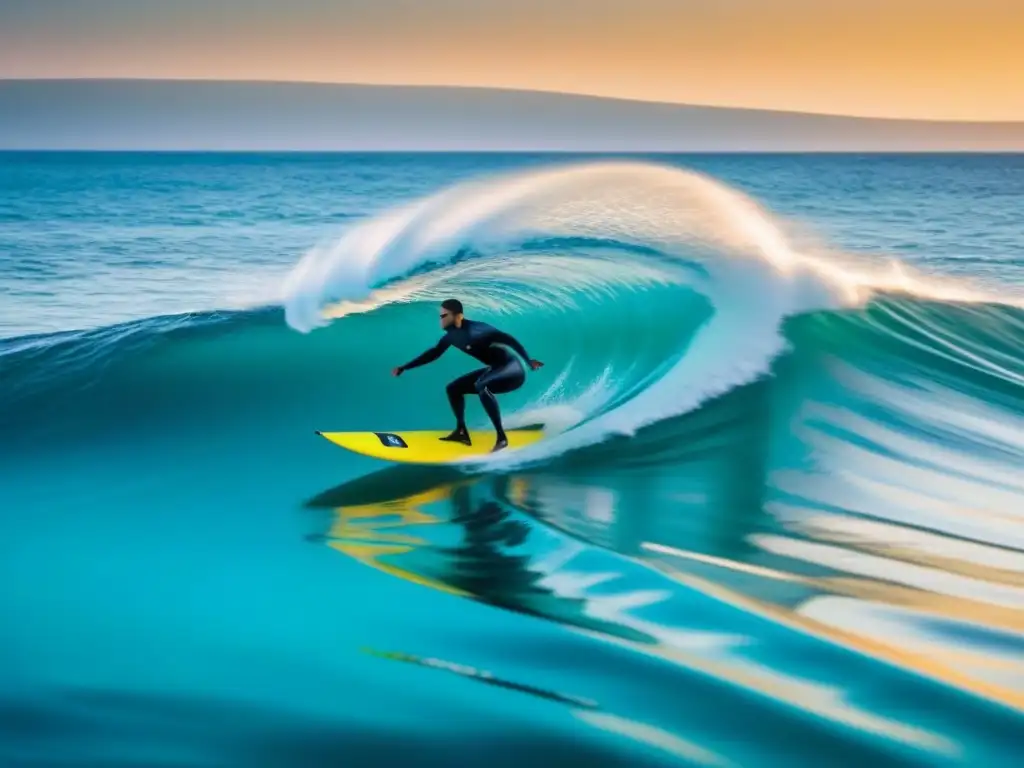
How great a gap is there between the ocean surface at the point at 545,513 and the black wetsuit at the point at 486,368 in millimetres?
352

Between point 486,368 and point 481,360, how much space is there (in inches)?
2.6

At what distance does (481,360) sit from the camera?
666cm

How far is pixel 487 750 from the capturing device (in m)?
3.65

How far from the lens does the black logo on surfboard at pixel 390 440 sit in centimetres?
655

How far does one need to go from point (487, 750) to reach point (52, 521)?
3.26 meters

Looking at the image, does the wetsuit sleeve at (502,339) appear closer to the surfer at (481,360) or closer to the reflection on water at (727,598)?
the surfer at (481,360)

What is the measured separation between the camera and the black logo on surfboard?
21.5ft

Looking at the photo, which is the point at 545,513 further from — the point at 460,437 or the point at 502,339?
the point at 502,339

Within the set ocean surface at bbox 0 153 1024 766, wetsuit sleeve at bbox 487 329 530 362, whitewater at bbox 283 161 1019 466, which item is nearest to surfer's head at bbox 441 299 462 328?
wetsuit sleeve at bbox 487 329 530 362

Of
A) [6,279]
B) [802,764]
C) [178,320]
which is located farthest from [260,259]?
[802,764]

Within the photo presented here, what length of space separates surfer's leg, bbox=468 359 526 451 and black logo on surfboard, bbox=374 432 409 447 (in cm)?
55

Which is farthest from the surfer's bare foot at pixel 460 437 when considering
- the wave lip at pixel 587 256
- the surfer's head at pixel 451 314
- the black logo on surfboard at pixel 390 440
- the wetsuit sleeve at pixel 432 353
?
the wave lip at pixel 587 256

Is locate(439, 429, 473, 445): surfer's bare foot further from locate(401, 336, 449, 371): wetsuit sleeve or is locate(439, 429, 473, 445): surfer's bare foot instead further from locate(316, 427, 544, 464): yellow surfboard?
locate(401, 336, 449, 371): wetsuit sleeve

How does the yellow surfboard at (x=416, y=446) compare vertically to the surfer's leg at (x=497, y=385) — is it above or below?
below
